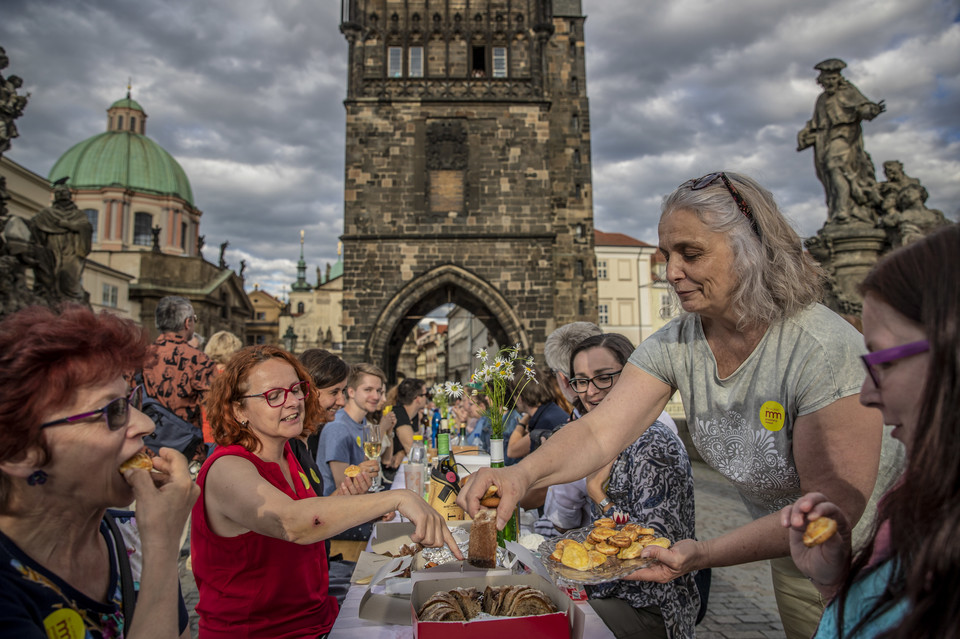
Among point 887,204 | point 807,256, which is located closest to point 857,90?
point 887,204

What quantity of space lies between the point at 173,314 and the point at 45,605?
4.48m

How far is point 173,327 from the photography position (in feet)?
17.5

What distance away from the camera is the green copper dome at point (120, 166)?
44.9 m

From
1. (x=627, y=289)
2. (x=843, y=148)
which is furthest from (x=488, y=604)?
(x=627, y=289)

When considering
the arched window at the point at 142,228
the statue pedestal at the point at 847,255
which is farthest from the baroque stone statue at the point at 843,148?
the arched window at the point at 142,228

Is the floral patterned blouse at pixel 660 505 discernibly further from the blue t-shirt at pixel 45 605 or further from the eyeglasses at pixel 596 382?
the blue t-shirt at pixel 45 605

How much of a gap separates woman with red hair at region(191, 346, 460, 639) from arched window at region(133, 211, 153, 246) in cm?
4904

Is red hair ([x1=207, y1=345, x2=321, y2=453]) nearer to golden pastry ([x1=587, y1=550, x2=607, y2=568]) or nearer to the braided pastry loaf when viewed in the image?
the braided pastry loaf

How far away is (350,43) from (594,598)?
22113 mm

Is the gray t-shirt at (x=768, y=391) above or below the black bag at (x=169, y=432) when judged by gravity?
above

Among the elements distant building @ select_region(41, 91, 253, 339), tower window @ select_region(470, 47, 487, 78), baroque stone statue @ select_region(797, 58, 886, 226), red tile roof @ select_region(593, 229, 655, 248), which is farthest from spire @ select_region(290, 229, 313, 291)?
baroque stone statue @ select_region(797, 58, 886, 226)

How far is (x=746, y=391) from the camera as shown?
6.33 feet

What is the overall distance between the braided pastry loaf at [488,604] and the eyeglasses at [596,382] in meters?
1.58

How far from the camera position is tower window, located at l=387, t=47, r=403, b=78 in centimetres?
2148
